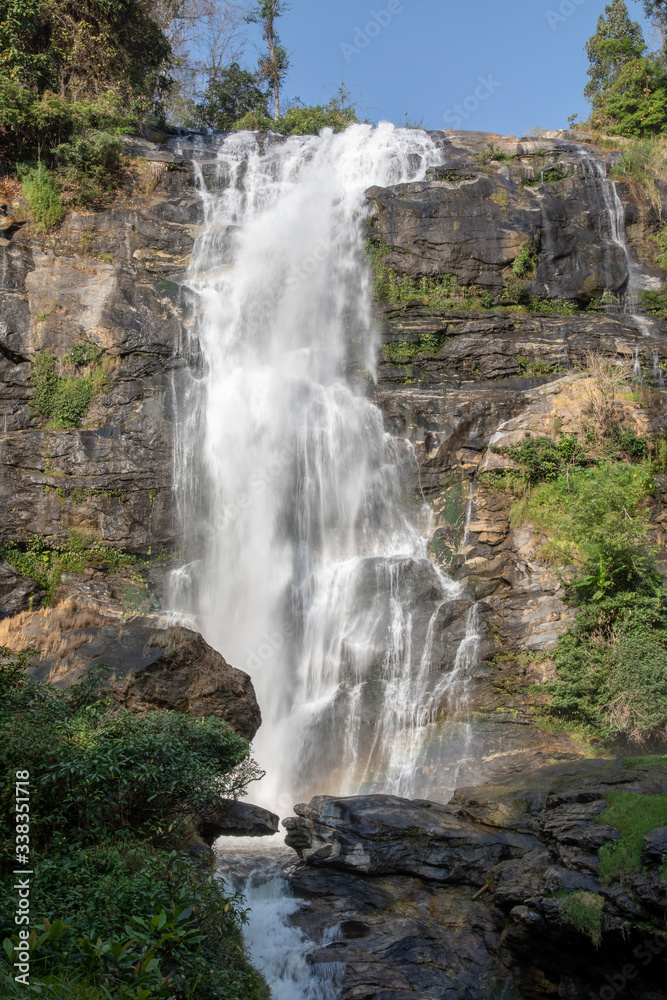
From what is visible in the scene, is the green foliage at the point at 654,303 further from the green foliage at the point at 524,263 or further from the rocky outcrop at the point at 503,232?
the green foliage at the point at 524,263

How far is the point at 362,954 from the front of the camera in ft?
25.4

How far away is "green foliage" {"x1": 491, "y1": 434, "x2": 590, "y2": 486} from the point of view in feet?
50.3

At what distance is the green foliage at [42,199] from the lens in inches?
785

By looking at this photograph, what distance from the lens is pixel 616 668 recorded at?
1156 centimetres

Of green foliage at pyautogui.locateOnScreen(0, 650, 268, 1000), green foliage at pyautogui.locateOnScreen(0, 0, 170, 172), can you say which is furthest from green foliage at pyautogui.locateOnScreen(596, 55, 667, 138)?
green foliage at pyautogui.locateOnScreen(0, 650, 268, 1000)

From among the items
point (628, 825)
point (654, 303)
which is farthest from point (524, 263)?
point (628, 825)

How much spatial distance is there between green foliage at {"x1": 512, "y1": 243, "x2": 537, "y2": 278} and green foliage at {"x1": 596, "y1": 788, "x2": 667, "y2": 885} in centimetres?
1572

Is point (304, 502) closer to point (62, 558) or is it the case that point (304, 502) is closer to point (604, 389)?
point (62, 558)

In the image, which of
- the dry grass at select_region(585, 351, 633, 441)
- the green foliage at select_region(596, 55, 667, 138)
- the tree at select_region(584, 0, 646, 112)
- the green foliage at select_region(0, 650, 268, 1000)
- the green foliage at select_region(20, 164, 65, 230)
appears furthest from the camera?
the tree at select_region(584, 0, 646, 112)

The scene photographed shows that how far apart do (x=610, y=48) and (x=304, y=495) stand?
24.1 meters

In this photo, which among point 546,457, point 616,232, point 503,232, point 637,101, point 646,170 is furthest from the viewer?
point 637,101

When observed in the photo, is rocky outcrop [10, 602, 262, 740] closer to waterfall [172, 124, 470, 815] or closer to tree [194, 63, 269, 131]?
waterfall [172, 124, 470, 815]

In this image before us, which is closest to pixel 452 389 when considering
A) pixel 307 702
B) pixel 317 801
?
pixel 307 702

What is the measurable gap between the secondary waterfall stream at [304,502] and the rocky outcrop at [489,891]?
2.99 feet
